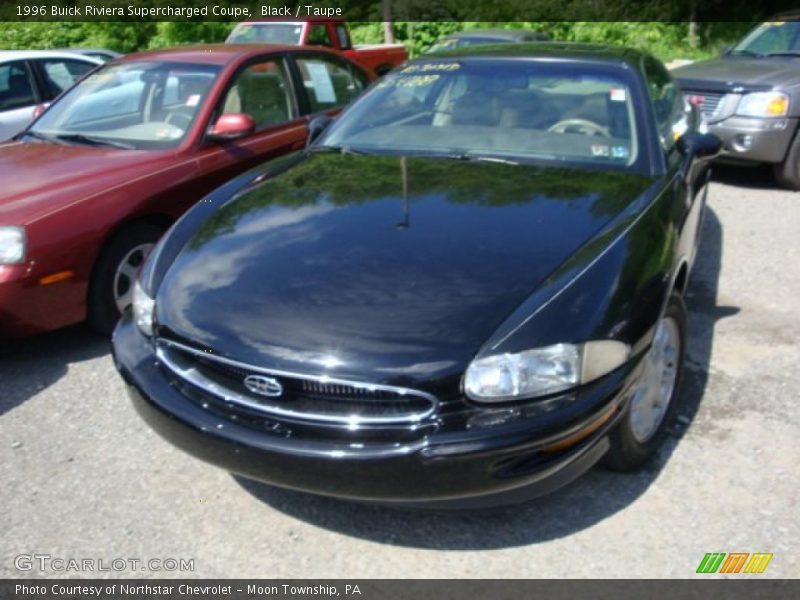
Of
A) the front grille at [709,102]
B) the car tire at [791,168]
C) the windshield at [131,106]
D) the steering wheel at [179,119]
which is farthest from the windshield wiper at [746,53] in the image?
the steering wheel at [179,119]

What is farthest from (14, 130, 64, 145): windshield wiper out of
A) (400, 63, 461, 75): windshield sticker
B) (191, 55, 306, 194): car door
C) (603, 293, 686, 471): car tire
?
(603, 293, 686, 471): car tire

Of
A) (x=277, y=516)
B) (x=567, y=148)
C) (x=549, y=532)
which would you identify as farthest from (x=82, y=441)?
(x=567, y=148)

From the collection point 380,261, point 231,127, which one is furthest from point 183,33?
point 380,261

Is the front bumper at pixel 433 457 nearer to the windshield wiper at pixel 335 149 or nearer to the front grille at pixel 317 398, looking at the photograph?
the front grille at pixel 317 398

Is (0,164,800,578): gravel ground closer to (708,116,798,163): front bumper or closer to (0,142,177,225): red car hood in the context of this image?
(0,142,177,225): red car hood

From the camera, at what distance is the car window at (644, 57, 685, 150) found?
404cm

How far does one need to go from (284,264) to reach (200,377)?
497 millimetres

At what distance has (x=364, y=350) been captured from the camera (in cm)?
254

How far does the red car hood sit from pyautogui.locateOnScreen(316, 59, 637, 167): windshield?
1168mm

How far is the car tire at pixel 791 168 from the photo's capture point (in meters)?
7.69

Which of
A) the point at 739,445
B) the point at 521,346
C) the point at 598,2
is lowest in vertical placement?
the point at 598,2

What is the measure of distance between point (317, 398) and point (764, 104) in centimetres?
638

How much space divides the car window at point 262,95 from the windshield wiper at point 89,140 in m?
0.67
